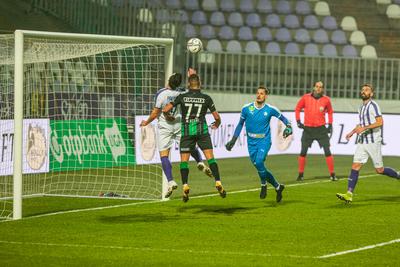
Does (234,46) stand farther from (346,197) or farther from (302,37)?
(346,197)

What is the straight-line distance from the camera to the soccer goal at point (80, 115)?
1858 cm

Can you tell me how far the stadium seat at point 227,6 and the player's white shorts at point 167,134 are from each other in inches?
823

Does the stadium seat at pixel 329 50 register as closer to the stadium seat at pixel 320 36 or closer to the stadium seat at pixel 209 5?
the stadium seat at pixel 320 36

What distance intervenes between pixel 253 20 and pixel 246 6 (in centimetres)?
85

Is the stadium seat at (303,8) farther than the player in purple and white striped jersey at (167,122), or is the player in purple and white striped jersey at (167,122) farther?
the stadium seat at (303,8)

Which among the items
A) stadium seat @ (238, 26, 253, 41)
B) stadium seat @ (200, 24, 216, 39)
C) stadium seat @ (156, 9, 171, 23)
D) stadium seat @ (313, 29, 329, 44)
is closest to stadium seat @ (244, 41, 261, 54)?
stadium seat @ (238, 26, 253, 41)

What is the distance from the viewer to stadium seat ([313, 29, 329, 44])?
37.1m

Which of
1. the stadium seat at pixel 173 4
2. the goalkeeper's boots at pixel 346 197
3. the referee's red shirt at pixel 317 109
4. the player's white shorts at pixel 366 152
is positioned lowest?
the goalkeeper's boots at pixel 346 197

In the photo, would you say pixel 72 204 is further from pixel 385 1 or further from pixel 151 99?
pixel 385 1

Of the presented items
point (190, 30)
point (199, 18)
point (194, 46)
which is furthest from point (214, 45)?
point (194, 46)

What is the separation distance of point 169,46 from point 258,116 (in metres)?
1.90

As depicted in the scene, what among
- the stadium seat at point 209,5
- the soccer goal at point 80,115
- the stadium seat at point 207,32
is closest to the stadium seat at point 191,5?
the stadium seat at point 209,5

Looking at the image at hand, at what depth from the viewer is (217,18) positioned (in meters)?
37.1

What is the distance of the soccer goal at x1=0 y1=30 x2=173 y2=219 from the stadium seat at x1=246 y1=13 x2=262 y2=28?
44.7 ft
